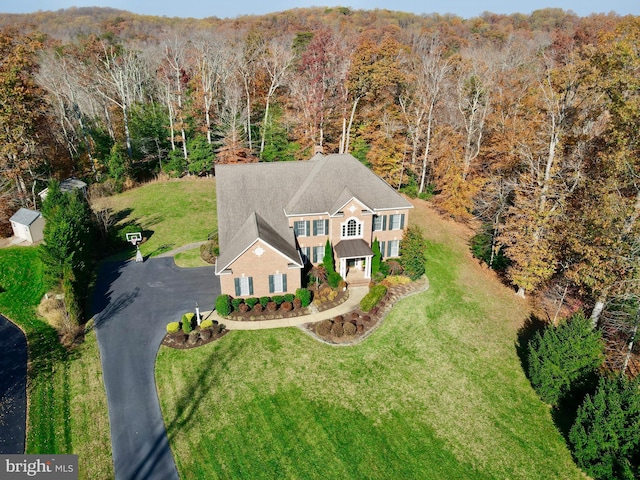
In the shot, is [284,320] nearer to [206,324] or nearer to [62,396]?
[206,324]

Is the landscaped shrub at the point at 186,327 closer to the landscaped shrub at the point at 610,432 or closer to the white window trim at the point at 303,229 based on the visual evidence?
the white window trim at the point at 303,229

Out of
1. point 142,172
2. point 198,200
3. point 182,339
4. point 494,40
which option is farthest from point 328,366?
point 494,40

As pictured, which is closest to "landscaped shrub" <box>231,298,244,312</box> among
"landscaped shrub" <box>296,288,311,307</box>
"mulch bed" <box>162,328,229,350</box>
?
"mulch bed" <box>162,328,229,350</box>

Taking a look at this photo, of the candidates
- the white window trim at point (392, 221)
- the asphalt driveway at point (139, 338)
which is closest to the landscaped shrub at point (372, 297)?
the white window trim at point (392, 221)

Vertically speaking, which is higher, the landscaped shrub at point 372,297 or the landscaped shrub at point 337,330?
the landscaped shrub at point 372,297

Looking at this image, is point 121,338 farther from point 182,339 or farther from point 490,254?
point 490,254

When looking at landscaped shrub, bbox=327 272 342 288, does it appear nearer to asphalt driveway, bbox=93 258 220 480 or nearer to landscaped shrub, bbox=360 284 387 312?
landscaped shrub, bbox=360 284 387 312
